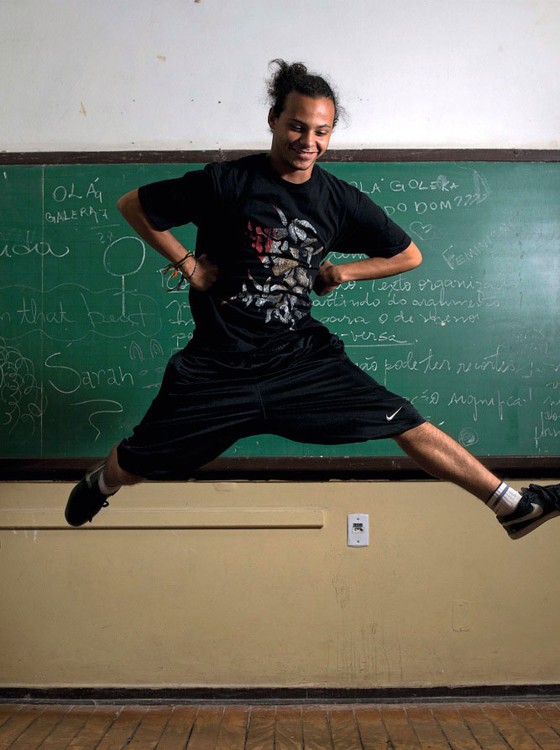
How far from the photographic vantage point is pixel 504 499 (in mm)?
2332

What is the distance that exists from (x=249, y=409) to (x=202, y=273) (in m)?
0.41

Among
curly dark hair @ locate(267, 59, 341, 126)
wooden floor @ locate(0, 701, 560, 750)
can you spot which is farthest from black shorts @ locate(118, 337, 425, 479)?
wooden floor @ locate(0, 701, 560, 750)

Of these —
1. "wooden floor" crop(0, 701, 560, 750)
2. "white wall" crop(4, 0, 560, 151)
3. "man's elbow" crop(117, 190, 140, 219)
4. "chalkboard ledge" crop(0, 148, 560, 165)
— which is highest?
"white wall" crop(4, 0, 560, 151)

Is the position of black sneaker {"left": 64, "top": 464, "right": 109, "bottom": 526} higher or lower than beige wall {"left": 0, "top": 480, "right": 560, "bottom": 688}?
higher

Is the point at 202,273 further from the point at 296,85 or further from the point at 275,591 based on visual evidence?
the point at 275,591

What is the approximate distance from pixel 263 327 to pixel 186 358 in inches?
9.4

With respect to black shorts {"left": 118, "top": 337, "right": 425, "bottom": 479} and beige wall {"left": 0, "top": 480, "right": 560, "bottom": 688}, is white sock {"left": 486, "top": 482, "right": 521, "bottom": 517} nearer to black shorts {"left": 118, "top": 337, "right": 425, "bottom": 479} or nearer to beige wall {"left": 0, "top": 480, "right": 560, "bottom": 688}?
black shorts {"left": 118, "top": 337, "right": 425, "bottom": 479}

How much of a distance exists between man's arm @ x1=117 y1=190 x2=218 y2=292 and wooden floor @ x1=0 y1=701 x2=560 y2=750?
1720 millimetres

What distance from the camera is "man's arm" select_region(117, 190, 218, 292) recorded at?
7.66 ft

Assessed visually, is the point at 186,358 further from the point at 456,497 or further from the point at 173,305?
the point at 456,497

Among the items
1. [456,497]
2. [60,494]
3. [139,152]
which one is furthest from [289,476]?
[139,152]

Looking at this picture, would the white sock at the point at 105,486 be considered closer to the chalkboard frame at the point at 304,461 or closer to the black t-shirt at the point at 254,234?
the black t-shirt at the point at 254,234

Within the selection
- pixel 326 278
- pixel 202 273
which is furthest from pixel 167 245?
pixel 326 278

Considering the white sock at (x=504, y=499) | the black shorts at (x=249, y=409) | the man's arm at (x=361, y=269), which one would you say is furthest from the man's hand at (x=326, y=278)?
the white sock at (x=504, y=499)
